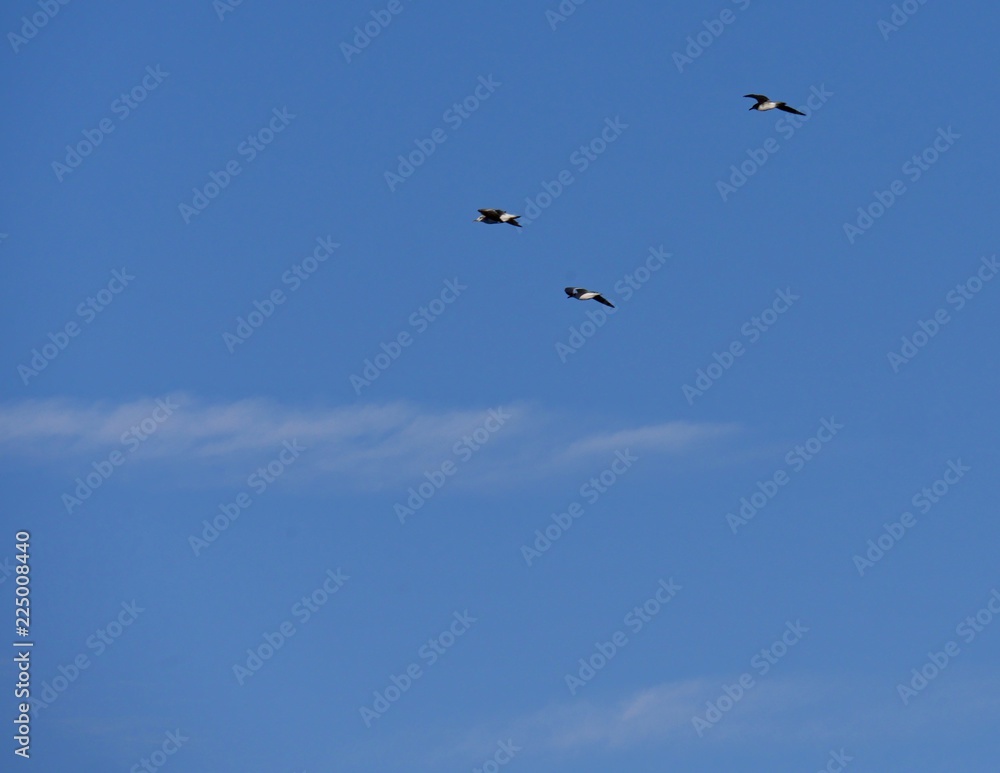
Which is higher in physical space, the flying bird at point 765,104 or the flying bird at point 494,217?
the flying bird at point 765,104

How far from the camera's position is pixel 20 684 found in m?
119

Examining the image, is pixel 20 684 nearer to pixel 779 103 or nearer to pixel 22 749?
pixel 22 749

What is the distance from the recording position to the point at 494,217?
344 feet

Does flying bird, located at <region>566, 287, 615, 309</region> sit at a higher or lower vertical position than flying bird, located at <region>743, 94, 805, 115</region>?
lower

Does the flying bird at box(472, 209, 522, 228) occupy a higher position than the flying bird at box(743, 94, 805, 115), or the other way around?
the flying bird at box(743, 94, 805, 115)

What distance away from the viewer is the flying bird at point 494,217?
104 m

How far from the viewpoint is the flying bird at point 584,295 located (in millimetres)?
107250

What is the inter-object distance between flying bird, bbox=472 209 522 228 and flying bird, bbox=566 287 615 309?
677 centimetres

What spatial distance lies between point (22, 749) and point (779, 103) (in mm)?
58237

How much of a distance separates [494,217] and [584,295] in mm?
7236

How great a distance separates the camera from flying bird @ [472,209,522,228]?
340ft

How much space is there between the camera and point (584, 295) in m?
108

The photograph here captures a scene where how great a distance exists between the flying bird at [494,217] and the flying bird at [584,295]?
6.77 metres

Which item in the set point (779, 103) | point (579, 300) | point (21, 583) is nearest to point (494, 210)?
point (579, 300)
